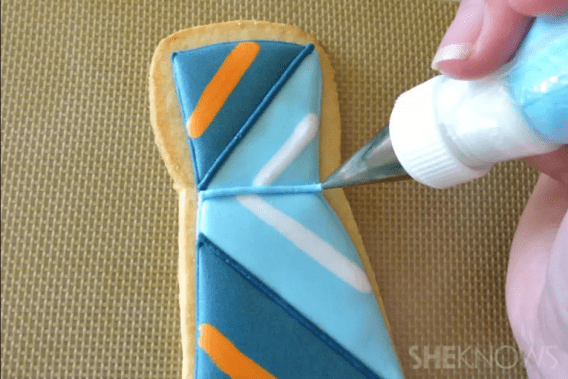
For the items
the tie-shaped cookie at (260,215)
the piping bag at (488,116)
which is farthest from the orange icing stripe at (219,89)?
the piping bag at (488,116)

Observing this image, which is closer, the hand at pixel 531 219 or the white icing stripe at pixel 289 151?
the hand at pixel 531 219

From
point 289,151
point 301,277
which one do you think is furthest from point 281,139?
point 301,277

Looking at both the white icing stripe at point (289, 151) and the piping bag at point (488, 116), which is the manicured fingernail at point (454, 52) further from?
the white icing stripe at point (289, 151)

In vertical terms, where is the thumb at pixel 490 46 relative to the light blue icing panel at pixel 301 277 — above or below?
above

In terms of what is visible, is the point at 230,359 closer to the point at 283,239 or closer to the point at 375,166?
the point at 283,239

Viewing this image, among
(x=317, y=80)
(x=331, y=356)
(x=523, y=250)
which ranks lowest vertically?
(x=331, y=356)

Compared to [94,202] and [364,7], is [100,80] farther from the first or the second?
[364,7]

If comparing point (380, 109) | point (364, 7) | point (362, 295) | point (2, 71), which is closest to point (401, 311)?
point (362, 295)

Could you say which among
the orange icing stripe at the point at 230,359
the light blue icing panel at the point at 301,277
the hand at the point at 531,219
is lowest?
the orange icing stripe at the point at 230,359

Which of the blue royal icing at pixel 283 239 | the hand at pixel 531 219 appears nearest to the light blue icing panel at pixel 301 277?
the blue royal icing at pixel 283 239
